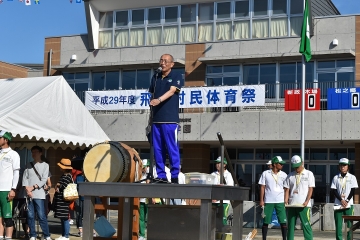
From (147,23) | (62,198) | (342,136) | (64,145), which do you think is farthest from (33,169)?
(147,23)

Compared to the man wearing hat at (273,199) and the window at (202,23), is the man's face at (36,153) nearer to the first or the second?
the man wearing hat at (273,199)

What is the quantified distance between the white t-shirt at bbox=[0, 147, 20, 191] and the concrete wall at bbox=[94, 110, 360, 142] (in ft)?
57.8

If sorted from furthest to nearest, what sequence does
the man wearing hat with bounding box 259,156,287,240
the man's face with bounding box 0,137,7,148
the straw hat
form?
the straw hat → the man wearing hat with bounding box 259,156,287,240 → the man's face with bounding box 0,137,7,148

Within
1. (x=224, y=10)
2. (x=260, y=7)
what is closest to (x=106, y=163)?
(x=260, y=7)

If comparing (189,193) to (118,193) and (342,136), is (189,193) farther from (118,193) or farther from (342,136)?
(342,136)

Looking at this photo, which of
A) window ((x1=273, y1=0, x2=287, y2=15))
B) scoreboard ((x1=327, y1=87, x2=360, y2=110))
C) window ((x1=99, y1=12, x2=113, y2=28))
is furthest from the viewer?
window ((x1=99, y1=12, x2=113, y2=28))

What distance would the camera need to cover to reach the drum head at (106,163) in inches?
403

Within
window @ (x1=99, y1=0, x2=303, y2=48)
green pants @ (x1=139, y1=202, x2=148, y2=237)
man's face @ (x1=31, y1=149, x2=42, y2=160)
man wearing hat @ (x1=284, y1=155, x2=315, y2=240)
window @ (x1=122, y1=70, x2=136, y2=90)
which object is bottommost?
green pants @ (x1=139, y1=202, x2=148, y2=237)

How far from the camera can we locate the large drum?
1025 centimetres

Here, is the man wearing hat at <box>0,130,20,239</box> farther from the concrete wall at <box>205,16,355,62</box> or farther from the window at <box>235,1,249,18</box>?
the window at <box>235,1,249,18</box>

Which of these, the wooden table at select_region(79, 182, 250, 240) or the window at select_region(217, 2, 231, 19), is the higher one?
the window at select_region(217, 2, 231, 19)

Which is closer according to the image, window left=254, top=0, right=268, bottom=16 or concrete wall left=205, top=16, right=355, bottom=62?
concrete wall left=205, top=16, right=355, bottom=62

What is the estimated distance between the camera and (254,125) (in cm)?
2983

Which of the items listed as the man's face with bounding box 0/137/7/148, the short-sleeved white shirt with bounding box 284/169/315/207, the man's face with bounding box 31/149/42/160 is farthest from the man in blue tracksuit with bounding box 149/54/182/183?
the man's face with bounding box 31/149/42/160
